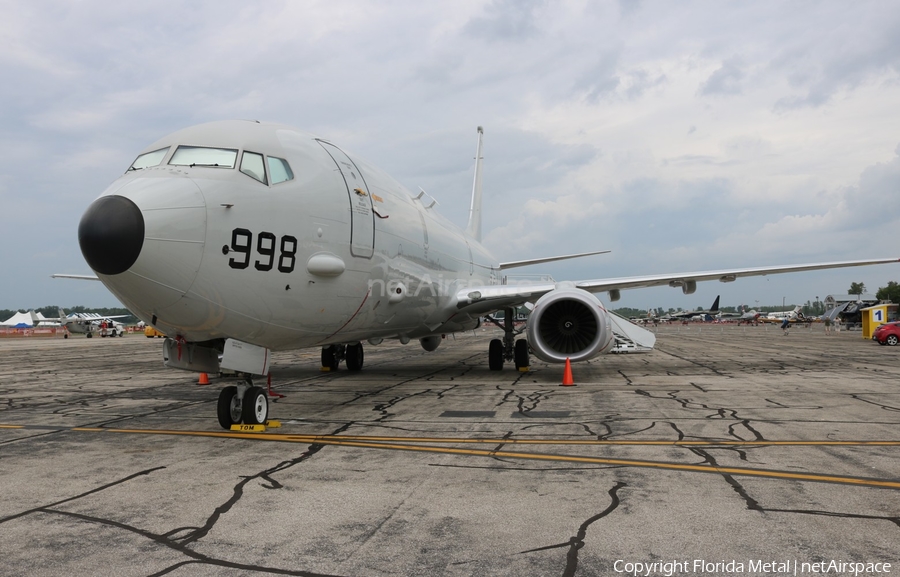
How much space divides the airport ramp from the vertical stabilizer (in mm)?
6227

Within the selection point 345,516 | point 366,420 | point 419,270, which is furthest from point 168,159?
point 419,270

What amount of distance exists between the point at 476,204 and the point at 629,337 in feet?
26.0

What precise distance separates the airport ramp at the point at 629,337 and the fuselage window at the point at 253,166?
60.8 ft

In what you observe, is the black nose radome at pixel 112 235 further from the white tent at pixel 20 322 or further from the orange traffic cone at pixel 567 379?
the white tent at pixel 20 322

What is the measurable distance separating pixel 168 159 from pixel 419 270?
5628mm

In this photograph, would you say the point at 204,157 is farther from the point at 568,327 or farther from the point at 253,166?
the point at 568,327

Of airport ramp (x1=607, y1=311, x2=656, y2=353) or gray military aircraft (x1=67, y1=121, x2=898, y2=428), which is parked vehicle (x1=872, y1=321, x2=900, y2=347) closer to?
airport ramp (x1=607, y1=311, x2=656, y2=353)

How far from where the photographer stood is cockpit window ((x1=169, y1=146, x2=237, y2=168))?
7.42m

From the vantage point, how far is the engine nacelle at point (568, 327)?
44.7ft

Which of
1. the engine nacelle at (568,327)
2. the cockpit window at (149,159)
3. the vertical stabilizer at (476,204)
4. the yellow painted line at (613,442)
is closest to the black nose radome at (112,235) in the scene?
the cockpit window at (149,159)

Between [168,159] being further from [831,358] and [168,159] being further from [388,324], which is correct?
[831,358]

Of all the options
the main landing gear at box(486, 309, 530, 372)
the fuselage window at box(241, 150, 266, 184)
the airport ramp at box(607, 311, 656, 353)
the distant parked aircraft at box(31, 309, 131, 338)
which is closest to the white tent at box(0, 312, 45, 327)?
the distant parked aircraft at box(31, 309, 131, 338)

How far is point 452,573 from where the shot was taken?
137 inches

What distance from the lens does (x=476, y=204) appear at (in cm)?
2612
